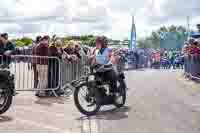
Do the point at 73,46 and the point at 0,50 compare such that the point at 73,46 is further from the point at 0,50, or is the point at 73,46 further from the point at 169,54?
the point at 169,54

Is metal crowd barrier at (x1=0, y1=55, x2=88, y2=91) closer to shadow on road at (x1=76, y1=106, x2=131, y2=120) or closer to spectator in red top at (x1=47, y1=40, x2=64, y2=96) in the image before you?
spectator in red top at (x1=47, y1=40, x2=64, y2=96)

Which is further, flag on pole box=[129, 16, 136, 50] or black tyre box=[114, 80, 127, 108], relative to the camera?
flag on pole box=[129, 16, 136, 50]

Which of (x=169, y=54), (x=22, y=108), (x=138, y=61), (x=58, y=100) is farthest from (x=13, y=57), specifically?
(x=169, y=54)

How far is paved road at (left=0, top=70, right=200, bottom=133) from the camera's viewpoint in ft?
27.4

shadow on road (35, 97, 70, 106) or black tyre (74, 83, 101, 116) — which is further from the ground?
black tyre (74, 83, 101, 116)

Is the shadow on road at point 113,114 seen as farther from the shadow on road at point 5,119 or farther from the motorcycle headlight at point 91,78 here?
the shadow on road at point 5,119

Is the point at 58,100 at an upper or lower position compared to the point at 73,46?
lower

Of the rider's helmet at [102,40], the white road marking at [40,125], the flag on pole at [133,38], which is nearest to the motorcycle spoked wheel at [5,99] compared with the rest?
the white road marking at [40,125]

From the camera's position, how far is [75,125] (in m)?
8.77

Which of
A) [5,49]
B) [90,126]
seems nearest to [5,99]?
[90,126]

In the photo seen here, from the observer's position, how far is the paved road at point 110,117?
8344mm

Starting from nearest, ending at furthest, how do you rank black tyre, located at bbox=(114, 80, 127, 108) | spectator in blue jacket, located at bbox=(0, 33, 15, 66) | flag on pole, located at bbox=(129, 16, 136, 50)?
black tyre, located at bbox=(114, 80, 127, 108)
spectator in blue jacket, located at bbox=(0, 33, 15, 66)
flag on pole, located at bbox=(129, 16, 136, 50)

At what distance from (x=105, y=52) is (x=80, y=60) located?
6.00 meters

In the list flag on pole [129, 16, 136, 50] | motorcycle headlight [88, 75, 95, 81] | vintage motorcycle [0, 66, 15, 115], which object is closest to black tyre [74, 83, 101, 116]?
motorcycle headlight [88, 75, 95, 81]
